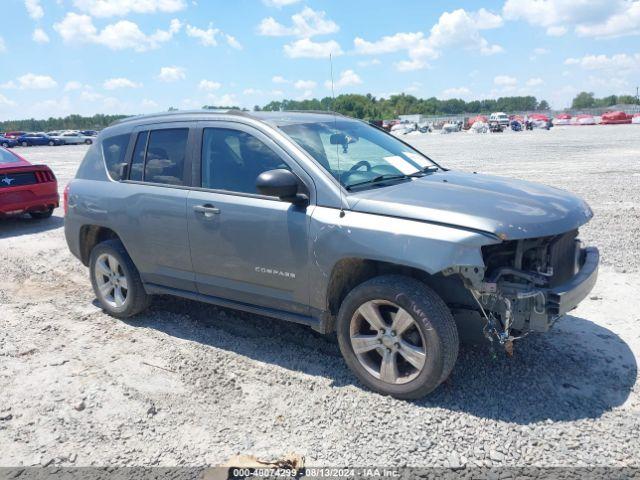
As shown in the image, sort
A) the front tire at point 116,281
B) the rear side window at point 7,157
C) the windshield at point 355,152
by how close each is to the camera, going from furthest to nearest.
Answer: the rear side window at point 7,157 < the front tire at point 116,281 < the windshield at point 355,152

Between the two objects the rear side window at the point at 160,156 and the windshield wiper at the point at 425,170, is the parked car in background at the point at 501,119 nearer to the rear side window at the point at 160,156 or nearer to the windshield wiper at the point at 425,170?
the windshield wiper at the point at 425,170

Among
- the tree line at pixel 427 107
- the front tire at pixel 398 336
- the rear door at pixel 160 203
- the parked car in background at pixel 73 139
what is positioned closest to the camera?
the front tire at pixel 398 336

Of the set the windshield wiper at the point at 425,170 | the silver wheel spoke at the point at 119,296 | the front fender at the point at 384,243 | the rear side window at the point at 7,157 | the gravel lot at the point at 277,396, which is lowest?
the gravel lot at the point at 277,396

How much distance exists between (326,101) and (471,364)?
2.56 meters

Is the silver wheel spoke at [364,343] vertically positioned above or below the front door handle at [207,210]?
below

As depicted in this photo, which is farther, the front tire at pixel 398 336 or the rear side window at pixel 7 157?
the rear side window at pixel 7 157

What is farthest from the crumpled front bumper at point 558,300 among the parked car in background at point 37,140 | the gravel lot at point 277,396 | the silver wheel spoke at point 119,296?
the parked car in background at point 37,140

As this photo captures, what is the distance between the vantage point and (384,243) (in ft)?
11.7

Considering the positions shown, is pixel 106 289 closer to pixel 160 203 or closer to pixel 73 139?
pixel 160 203

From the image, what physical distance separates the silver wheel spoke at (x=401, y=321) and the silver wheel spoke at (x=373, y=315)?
0.30 feet

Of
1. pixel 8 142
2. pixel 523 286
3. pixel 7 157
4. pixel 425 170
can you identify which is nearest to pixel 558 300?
pixel 523 286

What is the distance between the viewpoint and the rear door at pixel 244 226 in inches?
159

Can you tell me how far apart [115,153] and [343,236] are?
9.34 feet

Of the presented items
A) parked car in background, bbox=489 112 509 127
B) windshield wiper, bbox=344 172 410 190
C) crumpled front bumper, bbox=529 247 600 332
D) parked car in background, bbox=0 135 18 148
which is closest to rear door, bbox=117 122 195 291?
windshield wiper, bbox=344 172 410 190
